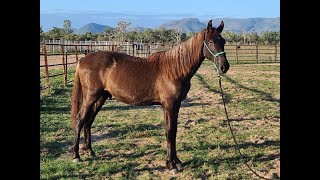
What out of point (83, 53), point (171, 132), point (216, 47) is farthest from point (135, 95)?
point (83, 53)

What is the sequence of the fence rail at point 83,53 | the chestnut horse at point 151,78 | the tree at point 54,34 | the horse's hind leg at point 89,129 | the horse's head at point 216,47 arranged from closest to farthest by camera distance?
the horse's head at point 216,47
the chestnut horse at point 151,78
the horse's hind leg at point 89,129
the fence rail at point 83,53
the tree at point 54,34

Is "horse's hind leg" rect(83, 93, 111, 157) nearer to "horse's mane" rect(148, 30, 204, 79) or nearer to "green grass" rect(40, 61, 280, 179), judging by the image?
"green grass" rect(40, 61, 280, 179)

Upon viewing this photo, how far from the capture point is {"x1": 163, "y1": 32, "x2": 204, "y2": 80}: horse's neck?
463cm

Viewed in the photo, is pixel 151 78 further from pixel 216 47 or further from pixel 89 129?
pixel 89 129

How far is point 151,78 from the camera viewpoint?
475 centimetres

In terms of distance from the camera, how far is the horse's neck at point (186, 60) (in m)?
4.63

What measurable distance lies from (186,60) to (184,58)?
39mm

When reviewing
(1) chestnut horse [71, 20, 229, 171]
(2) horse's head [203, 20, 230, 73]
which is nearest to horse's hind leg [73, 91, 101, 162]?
(1) chestnut horse [71, 20, 229, 171]

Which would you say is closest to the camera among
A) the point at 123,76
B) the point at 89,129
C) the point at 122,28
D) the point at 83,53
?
the point at 123,76

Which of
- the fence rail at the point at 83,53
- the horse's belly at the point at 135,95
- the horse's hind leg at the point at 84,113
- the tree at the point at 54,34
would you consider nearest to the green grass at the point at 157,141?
the horse's hind leg at the point at 84,113

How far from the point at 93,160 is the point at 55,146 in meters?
0.91

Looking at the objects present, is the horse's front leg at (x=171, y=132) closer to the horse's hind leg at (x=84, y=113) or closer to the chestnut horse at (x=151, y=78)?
the chestnut horse at (x=151, y=78)

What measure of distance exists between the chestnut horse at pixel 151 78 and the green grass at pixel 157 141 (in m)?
0.34
